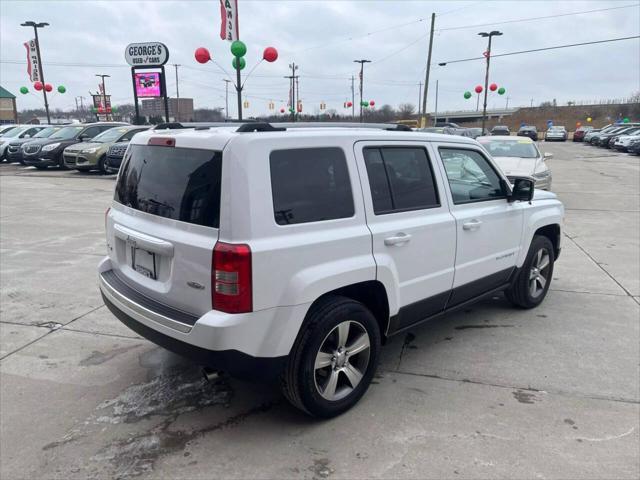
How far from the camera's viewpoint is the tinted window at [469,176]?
3.90 m

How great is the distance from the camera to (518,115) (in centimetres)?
10475

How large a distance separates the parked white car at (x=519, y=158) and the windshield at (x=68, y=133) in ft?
51.6

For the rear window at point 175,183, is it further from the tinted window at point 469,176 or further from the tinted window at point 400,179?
the tinted window at point 469,176

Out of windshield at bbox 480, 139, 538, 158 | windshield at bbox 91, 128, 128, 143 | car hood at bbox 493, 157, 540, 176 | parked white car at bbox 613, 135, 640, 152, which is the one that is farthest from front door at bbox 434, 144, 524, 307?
parked white car at bbox 613, 135, 640, 152

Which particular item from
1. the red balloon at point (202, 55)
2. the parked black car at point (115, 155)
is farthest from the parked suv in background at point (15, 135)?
the red balloon at point (202, 55)

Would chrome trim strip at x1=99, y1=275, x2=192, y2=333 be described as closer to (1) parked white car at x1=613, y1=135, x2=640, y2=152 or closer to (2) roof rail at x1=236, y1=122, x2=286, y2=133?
(2) roof rail at x1=236, y1=122, x2=286, y2=133

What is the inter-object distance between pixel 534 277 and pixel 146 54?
63.1 ft

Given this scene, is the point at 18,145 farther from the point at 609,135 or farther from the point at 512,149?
the point at 609,135

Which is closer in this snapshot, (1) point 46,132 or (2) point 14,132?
(1) point 46,132

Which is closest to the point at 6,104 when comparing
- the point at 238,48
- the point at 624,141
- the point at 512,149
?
the point at 238,48

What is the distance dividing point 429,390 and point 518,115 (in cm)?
11300

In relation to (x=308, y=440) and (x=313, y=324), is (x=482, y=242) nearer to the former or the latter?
(x=313, y=324)

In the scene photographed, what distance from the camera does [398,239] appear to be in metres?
3.24

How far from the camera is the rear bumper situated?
258cm
